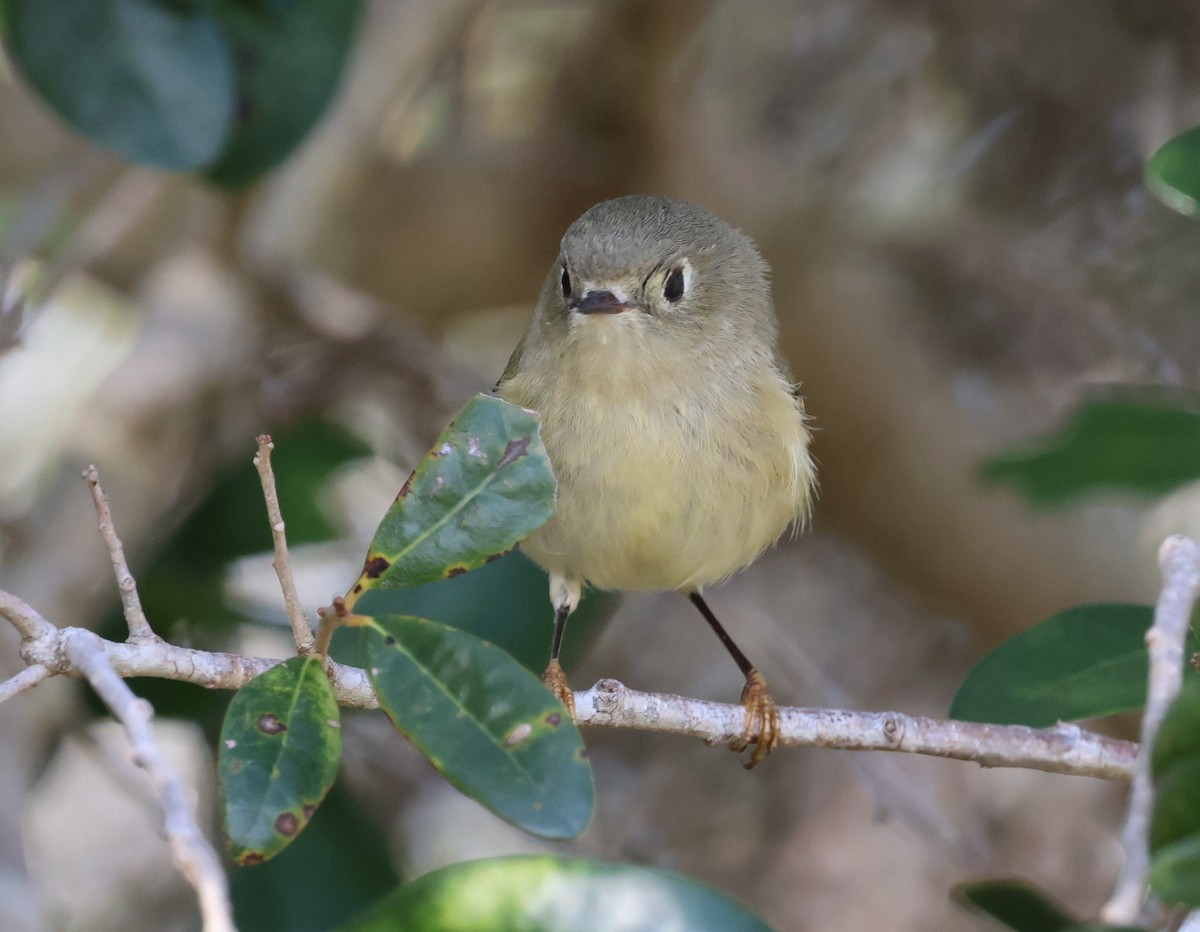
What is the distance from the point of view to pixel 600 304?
2.42 m

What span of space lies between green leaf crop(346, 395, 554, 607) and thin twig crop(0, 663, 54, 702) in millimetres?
355

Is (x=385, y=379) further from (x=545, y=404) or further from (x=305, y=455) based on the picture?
(x=545, y=404)

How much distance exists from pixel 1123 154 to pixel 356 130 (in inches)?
83.0

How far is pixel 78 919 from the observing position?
3646 millimetres

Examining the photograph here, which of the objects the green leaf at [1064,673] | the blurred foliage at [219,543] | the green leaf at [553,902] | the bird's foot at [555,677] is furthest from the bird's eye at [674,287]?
the green leaf at [553,902]

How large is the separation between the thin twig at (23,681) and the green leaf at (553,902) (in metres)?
0.44

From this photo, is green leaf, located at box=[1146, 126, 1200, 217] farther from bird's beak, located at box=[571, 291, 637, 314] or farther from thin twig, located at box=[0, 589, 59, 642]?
thin twig, located at box=[0, 589, 59, 642]

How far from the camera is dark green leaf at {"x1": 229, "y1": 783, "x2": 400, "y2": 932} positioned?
249 cm

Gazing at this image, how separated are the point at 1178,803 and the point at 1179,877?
111mm

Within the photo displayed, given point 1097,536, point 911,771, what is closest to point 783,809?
point 911,771

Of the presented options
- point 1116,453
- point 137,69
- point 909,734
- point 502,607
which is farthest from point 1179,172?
point 137,69

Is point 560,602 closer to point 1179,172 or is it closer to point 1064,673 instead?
point 1064,673

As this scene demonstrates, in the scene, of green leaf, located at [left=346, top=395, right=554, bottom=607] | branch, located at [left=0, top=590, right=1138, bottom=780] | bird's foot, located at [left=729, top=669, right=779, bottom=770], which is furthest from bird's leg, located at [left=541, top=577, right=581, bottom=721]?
green leaf, located at [left=346, top=395, right=554, bottom=607]

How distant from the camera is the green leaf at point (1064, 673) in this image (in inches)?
75.7
